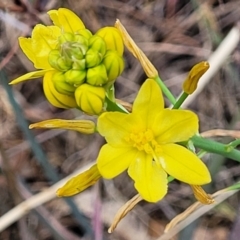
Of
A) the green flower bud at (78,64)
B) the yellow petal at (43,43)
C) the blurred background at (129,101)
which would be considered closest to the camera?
the green flower bud at (78,64)

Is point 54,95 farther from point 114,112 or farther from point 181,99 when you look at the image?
point 181,99

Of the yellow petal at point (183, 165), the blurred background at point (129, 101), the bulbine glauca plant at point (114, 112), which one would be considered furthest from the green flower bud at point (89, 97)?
the blurred background at point (129, 101)

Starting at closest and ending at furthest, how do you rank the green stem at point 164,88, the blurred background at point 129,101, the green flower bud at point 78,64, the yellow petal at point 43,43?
the green flower bud at point 78,64, the yellow petal at point 43,43, the green stem at point 164,88, the blurred background at point 129,101

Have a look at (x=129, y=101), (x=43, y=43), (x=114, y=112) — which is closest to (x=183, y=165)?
(x=114, y=112)

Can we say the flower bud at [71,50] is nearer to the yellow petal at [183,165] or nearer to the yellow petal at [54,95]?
the yellow petal at [54,95]

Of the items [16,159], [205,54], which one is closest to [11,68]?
[16,159]

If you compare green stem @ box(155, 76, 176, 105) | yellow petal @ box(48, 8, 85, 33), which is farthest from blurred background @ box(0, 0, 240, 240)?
yellow petal @ box(48, 8, 85, 33)

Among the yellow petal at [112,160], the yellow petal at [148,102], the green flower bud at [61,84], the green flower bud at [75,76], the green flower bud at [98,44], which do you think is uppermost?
the green flower bud at [98,44]
